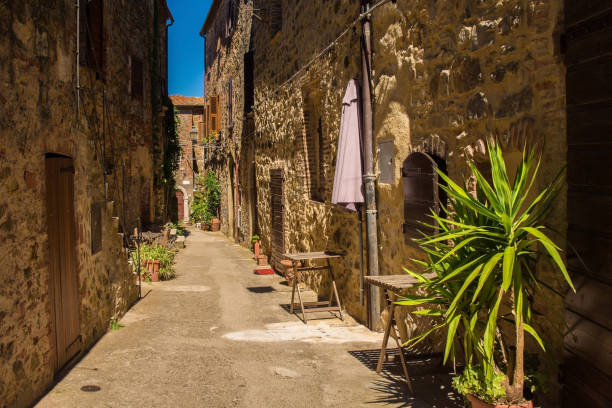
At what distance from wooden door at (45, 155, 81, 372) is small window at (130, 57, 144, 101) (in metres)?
8.44

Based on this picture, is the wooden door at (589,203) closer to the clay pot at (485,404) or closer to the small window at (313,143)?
the clay pot at (485,404)

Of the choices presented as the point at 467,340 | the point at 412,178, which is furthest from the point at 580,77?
the point at 412,178

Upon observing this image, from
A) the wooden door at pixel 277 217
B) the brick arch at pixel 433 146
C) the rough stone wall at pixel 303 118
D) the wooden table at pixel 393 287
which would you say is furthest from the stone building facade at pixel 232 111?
the wooden table at pixel 393 287

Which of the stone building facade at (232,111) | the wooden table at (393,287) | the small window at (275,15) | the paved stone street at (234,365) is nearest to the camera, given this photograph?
the wooden table at (393,287)

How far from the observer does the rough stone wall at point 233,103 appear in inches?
611

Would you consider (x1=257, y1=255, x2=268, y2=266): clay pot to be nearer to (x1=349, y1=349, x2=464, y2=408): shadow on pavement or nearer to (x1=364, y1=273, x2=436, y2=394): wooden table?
(x1=349, y1=349, x2=464, y2=408): shadow on pavement

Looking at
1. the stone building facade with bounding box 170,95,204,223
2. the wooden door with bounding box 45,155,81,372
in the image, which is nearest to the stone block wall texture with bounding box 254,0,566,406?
the wooden door with bounding box 45,155,81,372

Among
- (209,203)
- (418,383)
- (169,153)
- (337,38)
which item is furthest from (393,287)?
(209,203)

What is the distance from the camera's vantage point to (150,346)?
6.02 meters

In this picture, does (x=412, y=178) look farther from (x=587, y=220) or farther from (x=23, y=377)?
(x=23, y=377)

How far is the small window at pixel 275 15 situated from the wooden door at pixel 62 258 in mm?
6940

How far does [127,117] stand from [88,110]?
6.50m

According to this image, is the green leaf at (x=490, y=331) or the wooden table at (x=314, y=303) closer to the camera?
the green leaf at (x=490, y=331)

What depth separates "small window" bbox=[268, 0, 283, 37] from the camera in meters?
11.5
